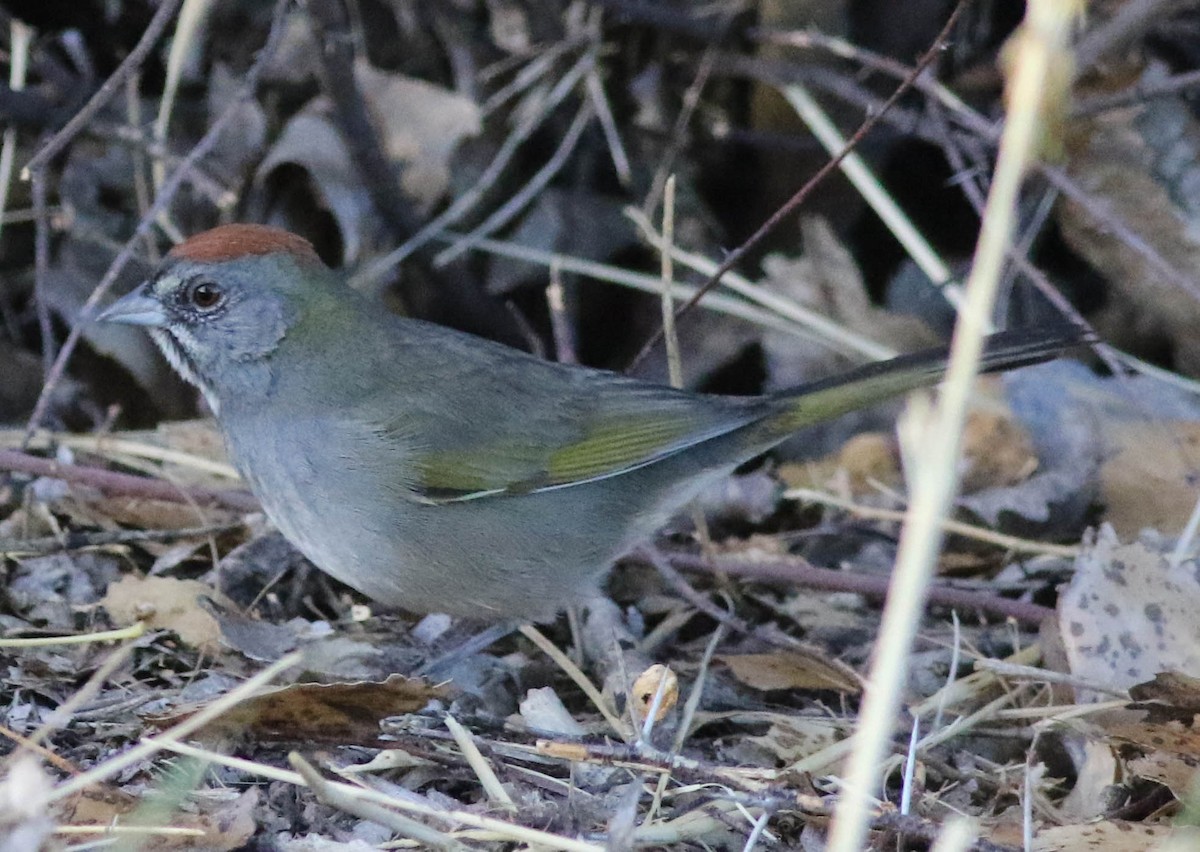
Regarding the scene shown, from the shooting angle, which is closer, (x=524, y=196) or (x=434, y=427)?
(x=434, y=427)

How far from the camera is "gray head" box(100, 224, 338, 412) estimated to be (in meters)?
3.54

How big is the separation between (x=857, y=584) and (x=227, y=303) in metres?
1.73

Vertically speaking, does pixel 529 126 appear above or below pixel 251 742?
above

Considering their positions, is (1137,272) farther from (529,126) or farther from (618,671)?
(618,671)

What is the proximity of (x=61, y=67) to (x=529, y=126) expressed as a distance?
152cm

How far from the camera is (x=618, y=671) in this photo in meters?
3.33

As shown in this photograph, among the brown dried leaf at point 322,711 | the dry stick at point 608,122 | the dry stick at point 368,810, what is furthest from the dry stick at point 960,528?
the dry stick at point 368,810

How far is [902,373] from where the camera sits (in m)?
3.40

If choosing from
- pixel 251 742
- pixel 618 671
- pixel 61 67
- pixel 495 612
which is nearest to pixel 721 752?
pixel 618 671

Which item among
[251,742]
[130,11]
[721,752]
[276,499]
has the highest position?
[130,11]

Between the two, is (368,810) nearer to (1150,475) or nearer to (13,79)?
(1150,475)

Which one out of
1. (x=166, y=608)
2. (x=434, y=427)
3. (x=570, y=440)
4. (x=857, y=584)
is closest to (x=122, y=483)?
(x=166, y=608)

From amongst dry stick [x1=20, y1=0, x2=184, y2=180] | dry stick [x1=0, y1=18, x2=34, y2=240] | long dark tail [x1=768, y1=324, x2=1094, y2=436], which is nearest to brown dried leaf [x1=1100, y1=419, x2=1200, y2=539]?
long dark tail [x1=768, y1=324, x2=1094, y2=436]

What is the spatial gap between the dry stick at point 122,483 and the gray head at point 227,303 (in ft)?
0.80
